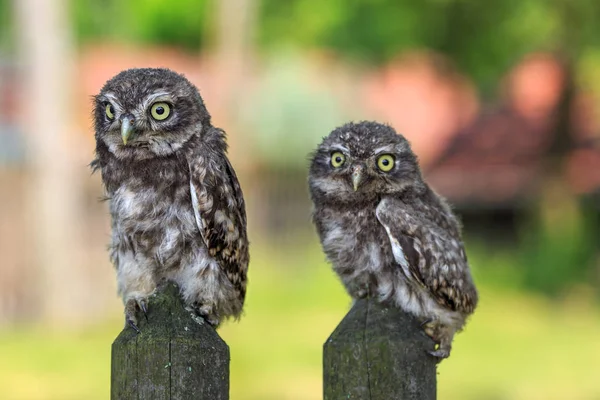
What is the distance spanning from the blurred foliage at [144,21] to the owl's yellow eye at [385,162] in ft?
55.9

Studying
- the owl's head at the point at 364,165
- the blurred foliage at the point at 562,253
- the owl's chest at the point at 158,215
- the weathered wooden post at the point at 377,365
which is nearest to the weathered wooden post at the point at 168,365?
the weathered wooden post at the point at 377,365

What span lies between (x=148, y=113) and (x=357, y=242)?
35.0 inches

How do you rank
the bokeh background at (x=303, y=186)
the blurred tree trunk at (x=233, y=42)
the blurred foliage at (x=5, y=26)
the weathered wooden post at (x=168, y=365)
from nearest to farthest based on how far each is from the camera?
1. the weathered wooden post at (x=168, y=365)
2. the bokeh background at (x=303, y=186)
3. the blurred tree trunk at (x=233, y=42)
4. the blurred foliage at (x=5, y=26)

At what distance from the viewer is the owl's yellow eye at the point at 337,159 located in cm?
351

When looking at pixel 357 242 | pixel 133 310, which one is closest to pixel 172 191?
pixel 133 310

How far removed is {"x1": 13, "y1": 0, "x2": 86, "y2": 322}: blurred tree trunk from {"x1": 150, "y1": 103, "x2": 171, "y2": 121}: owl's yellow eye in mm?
7729

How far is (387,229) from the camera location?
333 centimetres

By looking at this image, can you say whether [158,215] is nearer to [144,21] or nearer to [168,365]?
[168,365]

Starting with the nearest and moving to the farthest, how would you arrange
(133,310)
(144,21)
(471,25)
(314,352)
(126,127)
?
(133,310) → (126,127) → (314,352) → (471,25) → (144,21)

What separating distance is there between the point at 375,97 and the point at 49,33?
38.7 feet

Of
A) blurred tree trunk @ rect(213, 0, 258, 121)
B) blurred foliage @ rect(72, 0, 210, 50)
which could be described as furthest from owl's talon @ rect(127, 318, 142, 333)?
blurred foliage @ rect(72, 0, 210, 50)

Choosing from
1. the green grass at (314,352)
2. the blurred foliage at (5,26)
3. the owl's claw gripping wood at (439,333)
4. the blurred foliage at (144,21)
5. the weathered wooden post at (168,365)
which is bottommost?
the weathered wooden post at (168,365)

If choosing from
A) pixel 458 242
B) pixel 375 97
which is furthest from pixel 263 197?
pixel 458 242

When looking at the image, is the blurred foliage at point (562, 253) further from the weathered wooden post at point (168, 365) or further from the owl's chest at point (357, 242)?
the weathered wooden post at point (168, 365)
